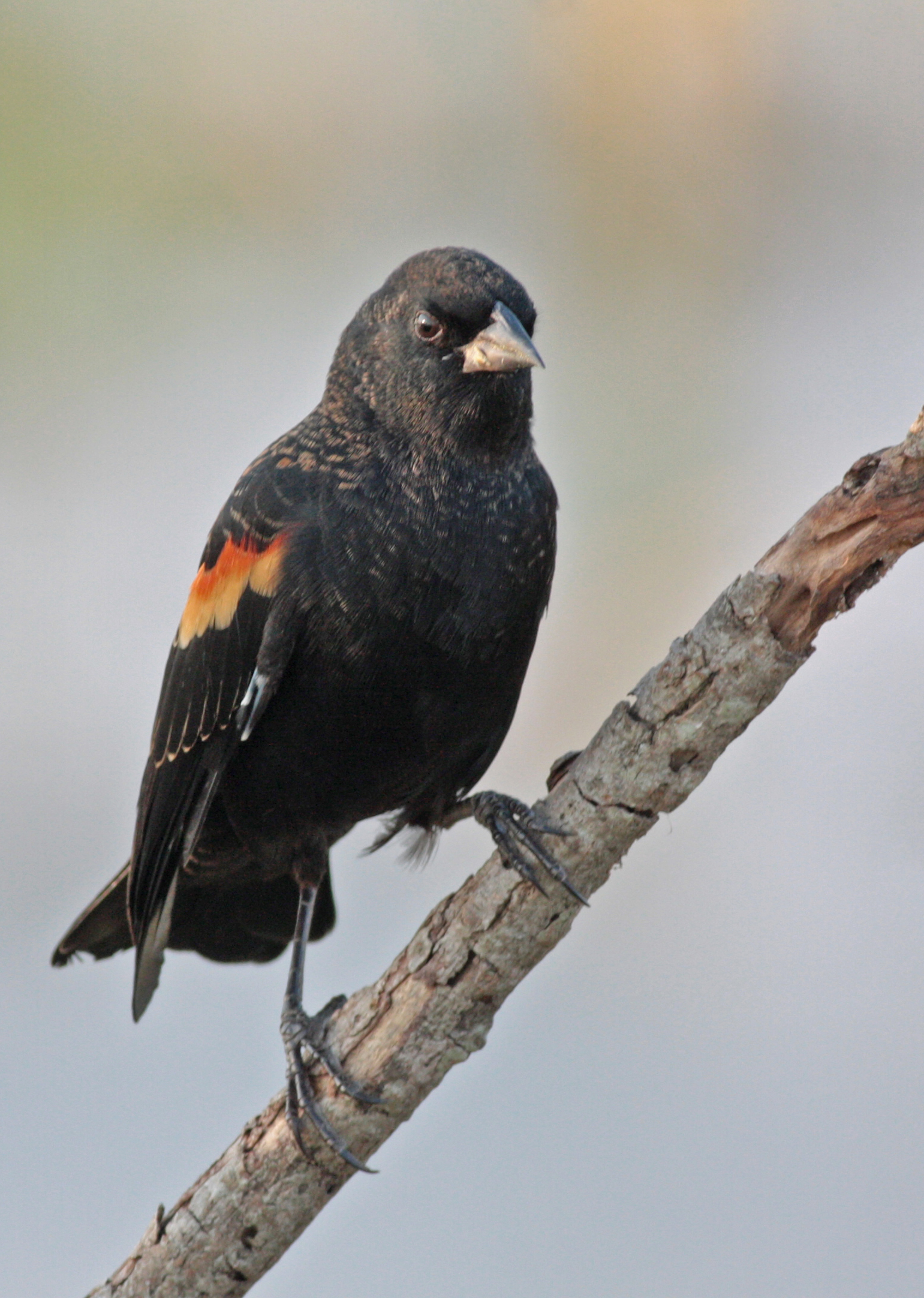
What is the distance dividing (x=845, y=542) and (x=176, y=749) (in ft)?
4.81

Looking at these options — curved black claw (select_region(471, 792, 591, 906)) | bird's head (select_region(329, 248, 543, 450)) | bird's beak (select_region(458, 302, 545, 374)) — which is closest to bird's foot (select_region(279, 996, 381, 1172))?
curved black claw (select_region(471, 792, 591, 906))

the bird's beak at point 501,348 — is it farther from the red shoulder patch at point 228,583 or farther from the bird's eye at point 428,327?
the red shoulder patch at point 228,583

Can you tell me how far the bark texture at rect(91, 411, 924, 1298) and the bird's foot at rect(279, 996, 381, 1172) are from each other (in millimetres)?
17

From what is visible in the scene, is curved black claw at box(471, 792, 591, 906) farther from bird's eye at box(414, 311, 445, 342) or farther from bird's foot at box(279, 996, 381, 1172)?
bird's eye at box(414, 311, 445, 342)

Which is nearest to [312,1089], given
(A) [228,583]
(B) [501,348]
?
(A) [228,583]

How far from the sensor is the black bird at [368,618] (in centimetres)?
227

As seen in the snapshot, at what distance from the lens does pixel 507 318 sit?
2.34 m

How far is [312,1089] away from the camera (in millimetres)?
2168

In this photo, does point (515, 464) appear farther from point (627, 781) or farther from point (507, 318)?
point (627, 781)

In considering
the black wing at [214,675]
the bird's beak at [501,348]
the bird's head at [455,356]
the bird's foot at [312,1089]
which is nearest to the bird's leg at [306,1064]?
the bird's foot at [312,1089]

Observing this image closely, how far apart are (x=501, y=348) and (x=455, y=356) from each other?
0.13 metres

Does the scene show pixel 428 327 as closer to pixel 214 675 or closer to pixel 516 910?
pixel 214 675

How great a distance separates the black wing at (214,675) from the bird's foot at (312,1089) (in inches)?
19.5

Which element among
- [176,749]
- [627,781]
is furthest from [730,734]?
[176,749]
